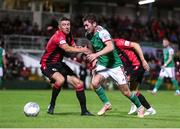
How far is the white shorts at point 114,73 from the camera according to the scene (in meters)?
13.4

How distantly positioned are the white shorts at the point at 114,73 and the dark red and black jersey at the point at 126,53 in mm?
977

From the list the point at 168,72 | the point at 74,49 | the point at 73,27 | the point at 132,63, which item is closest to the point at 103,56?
the point at 74,49

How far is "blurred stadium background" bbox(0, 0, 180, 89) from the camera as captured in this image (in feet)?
110

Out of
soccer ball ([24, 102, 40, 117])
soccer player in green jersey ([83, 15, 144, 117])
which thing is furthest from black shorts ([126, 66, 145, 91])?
soccer ball ([24, 102, 40, 117])

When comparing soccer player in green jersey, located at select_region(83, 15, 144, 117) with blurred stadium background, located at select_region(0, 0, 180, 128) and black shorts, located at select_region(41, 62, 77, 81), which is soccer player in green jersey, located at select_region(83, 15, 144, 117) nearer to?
black shorts, located at select_region(41, 62, 77, 81)

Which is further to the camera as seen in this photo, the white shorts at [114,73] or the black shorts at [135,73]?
the black shorts at [135,73]

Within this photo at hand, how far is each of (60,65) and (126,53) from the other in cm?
180

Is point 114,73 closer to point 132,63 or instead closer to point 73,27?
point 132,63

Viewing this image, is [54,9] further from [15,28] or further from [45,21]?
[15,28]

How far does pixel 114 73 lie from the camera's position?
13.5 meters

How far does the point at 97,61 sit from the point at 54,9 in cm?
3146

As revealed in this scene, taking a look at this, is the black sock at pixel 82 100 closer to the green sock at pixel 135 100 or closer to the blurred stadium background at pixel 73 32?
the green sock at pixel 135 100

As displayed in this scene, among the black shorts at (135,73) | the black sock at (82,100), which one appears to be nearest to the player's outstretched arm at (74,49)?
the black sock at (82,100)

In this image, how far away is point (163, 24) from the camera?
4672 cm
